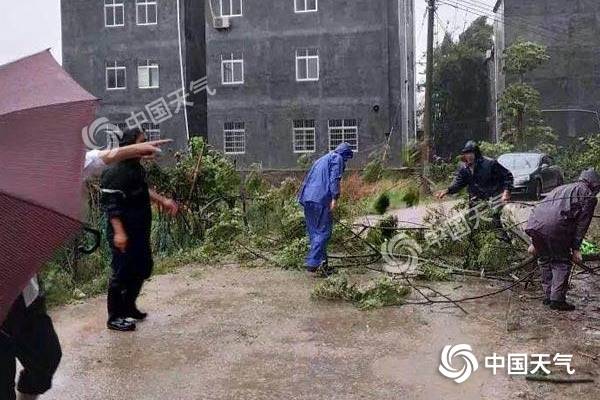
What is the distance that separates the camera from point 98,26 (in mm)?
28391

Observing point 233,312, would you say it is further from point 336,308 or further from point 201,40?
point 201,40

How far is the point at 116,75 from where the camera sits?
28484 mm

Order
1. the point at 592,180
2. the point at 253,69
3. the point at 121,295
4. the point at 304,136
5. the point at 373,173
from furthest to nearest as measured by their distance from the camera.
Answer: the point at 253,69, the point at 304,136, the point at 373,173, the point at 592,180, the point at 121,295

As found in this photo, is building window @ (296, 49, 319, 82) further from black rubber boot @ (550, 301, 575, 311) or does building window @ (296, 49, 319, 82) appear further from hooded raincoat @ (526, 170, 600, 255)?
black rubber boot @ (550, 301, 575, 311)

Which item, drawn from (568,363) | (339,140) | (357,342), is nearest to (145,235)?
(357,342)

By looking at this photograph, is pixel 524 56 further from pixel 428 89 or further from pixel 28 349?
pixel 28 349

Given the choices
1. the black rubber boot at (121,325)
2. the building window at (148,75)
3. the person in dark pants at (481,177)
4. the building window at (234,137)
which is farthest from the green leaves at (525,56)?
the black rubber boot at (121,325)

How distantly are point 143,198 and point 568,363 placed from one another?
3.38 meters

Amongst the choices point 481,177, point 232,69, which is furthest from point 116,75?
point 481,177

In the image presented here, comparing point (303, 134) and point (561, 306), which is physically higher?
point (303, 134)

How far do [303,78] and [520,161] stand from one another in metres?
11.2

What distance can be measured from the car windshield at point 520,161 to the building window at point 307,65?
10339 mm

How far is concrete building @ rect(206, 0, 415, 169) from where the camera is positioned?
26125mm

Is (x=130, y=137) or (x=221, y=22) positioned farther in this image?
(x=221, y=22)
